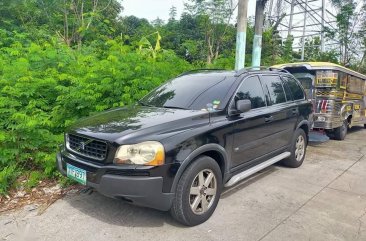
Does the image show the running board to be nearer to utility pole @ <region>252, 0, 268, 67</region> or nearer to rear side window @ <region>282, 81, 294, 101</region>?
rear side window @ <region>282, 81, 294, 101</region>

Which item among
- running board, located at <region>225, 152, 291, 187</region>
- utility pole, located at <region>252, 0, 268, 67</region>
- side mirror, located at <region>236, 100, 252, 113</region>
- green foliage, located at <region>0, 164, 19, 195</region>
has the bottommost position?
green foliage, located at <region>0, 164, 19, 195</region>

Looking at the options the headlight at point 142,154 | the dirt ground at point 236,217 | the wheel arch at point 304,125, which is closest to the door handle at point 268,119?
the dirt ground at point 236,217

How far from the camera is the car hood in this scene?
3.25m

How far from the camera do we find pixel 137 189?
310 cm

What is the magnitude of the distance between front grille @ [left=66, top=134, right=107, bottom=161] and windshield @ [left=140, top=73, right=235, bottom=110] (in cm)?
123

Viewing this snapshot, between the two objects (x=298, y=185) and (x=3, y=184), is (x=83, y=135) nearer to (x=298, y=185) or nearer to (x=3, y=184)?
(x=3, y=184)

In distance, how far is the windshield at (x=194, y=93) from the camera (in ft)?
13.5

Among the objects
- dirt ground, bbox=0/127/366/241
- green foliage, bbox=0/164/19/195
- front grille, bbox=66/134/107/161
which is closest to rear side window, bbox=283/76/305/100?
dirt ground, bbox=0/127/366/241

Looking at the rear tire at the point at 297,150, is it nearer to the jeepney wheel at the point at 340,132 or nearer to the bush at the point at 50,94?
the bush at the point at 50,94

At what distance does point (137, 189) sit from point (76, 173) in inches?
34.6

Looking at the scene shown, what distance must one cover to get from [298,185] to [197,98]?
2.18 metres

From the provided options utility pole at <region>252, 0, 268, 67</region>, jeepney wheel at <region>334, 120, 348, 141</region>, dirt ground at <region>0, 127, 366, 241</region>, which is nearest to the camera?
dirt ground at <region>0, 127, 366, 241</region>

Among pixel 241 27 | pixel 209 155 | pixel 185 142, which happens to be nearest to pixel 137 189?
pixel 185 142

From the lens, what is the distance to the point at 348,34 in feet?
60.7
